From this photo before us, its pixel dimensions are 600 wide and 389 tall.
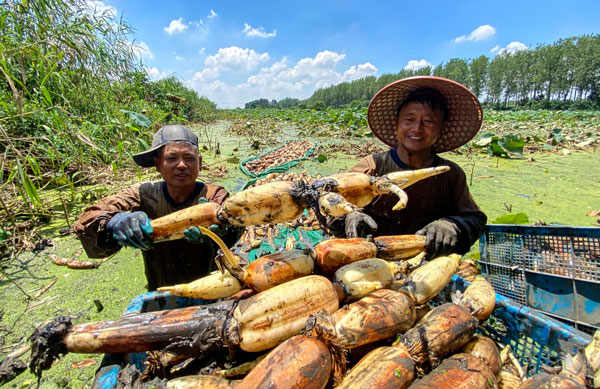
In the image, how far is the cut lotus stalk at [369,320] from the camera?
1.09 metres

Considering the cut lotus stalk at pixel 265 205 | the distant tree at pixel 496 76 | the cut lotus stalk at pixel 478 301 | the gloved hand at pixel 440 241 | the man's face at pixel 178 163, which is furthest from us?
the distant tree at pixel 496 76

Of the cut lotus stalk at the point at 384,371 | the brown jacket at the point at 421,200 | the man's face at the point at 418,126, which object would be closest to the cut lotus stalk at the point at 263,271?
the cut lotus stalk at the point at 384,371

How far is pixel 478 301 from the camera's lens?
130 cm

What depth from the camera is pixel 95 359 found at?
193 centimetres

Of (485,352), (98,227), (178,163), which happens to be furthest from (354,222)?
(98,227)

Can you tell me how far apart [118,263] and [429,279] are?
3291mm

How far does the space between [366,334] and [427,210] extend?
61.8 inches

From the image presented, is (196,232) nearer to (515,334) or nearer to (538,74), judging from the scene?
(515,334)

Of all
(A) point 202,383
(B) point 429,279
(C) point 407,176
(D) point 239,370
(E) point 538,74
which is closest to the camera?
(A) point 202,383

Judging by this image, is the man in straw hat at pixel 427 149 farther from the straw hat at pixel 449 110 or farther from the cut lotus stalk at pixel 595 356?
the cut lotus stalk at pixel 595 356

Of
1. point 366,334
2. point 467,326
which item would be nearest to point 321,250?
point 366,334

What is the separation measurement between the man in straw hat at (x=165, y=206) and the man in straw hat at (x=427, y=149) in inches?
53.4

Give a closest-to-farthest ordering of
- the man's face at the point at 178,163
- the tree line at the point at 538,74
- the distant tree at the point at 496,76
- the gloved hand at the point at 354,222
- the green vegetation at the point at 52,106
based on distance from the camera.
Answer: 1. the gloved hand at the point at 354,222
2. the man's face at the point at 178,163
3. the green vegetation at the point at 52,106
4. the tree line at the point at 538,74
5. the distant tree at the point at 496,76

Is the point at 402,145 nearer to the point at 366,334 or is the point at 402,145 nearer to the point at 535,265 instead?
the point at 535,265
